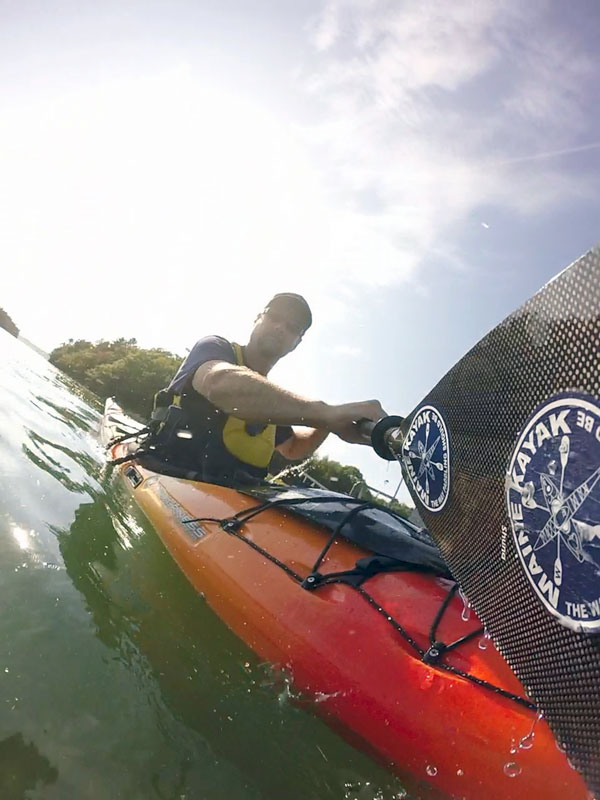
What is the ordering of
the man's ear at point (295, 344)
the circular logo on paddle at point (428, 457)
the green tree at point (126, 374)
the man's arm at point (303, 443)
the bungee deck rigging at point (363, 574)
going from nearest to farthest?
the bungee deck rigging at point (363, 574), the circular logo on paddle at point (428, 457), the man's ear at point (295, 344), the man's arm at point (303, 443), the green tree at point (126, 374)

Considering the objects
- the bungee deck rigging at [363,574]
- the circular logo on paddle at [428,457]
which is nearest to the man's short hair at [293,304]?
the bungee deck rigging at [363,574]

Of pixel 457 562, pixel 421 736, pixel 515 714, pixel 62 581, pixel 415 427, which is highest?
pixel 415 427

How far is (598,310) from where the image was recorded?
128 centimetres

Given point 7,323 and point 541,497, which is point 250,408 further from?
point 7,323

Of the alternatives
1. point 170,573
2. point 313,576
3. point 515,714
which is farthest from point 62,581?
point 515,714

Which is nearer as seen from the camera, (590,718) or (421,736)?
(590,718)

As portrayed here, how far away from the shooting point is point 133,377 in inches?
1423

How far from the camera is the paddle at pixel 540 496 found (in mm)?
1277

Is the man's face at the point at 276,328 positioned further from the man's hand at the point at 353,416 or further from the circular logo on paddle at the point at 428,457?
the circular logo on paddle at the point at 428,457

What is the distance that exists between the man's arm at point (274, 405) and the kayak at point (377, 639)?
1.60 ft

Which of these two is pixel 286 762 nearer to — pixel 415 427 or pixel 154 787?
pixel 154 787

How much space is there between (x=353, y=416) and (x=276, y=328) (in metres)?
2.18

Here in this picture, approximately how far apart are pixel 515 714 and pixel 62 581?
2.00 m

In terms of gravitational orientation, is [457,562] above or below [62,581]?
above
